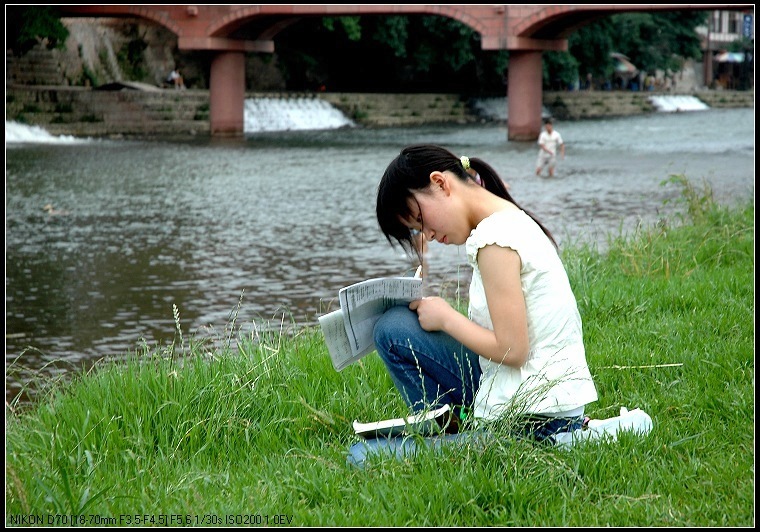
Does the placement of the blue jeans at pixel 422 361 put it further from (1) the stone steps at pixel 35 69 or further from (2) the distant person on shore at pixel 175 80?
(2) the distant person on shore at pixel 175 80

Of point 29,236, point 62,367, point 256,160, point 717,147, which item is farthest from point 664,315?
point 717,147

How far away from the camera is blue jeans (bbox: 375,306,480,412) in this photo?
3.29 m

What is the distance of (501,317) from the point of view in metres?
3.05

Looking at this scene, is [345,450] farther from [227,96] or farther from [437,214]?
[227,96]

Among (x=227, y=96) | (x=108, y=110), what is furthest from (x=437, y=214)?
(x=227, y=96)

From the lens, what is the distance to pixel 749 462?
10.2 ft

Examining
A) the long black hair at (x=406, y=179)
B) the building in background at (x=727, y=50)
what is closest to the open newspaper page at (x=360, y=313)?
the long black hair at (x=406, y=179)

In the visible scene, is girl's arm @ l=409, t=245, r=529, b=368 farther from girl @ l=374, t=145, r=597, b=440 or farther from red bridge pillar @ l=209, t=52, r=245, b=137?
red bridge pillar @ l=209, t=52, r=245, b=137

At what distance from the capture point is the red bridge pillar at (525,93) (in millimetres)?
33031

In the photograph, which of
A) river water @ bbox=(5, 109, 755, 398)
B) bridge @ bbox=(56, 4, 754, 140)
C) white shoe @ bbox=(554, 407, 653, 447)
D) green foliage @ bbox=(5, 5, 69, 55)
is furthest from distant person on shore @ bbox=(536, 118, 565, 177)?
green foliage @ bbox=(5, 5, 69, 55)

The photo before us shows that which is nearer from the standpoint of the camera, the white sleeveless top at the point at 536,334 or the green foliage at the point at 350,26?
the white sleeveless top at the point at 536,334

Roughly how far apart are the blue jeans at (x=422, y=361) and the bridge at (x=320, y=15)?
27.5m

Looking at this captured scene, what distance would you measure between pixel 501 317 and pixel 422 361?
1.21 ft

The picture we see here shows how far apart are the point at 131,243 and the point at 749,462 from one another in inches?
365
